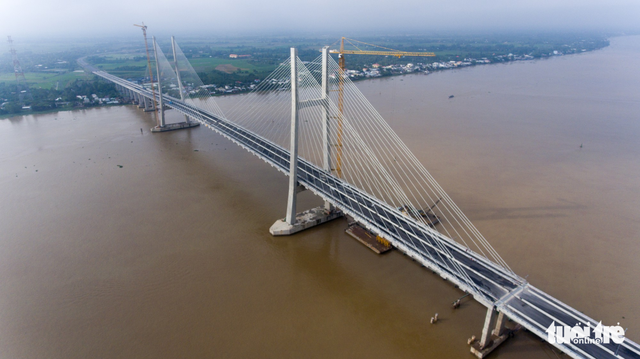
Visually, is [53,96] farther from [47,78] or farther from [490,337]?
[490,337]

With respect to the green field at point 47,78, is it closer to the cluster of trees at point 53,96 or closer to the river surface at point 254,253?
the cluster of trees at point 53,96

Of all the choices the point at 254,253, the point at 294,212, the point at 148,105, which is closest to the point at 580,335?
the point at 294,212

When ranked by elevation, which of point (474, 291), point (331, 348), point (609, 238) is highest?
point (474, 291)

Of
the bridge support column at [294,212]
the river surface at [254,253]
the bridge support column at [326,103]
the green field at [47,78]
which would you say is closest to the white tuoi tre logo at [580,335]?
the river surface at [254,253]

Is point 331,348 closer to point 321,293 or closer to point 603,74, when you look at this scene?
point 321,293

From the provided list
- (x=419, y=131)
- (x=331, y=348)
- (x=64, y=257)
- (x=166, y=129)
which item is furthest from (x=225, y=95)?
(x=331, y=348)

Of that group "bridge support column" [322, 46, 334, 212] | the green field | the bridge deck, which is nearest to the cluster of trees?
the green field
